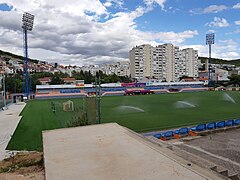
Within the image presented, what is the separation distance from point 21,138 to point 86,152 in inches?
431

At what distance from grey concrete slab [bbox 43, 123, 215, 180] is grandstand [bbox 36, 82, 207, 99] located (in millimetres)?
46872

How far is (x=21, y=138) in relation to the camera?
16344 millimetres

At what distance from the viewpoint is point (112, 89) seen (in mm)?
62250

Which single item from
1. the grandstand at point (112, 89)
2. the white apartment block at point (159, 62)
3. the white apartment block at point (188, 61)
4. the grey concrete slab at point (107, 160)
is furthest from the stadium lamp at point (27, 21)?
the white apartment block at point (188, 61)

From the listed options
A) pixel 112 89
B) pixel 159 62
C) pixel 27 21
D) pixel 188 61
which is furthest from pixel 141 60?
pixel 27 21

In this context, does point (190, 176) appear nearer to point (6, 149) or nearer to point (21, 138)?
point (6, 149)

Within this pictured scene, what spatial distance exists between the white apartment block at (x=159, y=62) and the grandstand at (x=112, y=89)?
129 ft

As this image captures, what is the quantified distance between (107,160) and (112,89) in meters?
55.9

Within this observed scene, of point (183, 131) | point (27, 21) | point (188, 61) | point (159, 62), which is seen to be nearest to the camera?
point (183, 131)

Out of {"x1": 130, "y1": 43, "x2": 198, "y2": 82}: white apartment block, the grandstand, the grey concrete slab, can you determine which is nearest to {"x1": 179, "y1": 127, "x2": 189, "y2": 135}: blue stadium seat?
the grey concrete slab

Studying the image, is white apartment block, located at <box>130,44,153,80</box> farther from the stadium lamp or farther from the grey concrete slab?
the grey concrete slab

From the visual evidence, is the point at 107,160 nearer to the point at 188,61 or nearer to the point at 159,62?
the point at 159,62

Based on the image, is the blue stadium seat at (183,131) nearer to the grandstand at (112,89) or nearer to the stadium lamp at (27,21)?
the grandstand at (112,89)

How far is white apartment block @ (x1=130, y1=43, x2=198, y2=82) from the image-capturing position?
371 feet
